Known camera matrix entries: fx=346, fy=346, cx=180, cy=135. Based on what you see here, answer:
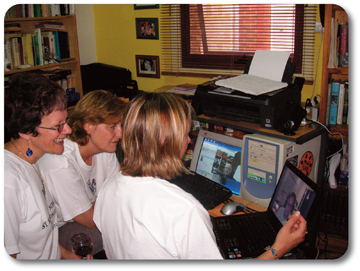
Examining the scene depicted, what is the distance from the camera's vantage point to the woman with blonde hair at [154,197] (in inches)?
39.6

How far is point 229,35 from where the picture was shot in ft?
8.91

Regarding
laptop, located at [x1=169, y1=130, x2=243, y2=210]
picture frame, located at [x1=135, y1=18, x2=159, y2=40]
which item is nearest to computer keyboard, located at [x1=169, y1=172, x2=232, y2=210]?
laptop, located at [x1=169, y1=130, x2=243, y2=210]

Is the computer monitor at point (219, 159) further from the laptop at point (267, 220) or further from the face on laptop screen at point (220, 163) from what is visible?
the laptop at point (267, 220)

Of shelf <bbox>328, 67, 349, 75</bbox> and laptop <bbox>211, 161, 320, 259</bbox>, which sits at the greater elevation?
shelf <bbox>328, 67, 349, 75</bbox>

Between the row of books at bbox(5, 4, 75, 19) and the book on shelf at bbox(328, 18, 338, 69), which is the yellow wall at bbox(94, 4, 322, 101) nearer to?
the row of books at bbox(5, 4, 75, 19)

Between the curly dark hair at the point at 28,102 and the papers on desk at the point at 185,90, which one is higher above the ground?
the curly dark hair at the point at 28,102

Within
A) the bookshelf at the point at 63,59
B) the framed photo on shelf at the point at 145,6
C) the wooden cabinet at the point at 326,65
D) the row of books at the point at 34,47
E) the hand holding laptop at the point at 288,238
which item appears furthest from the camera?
the framed photo on shelf at the point at 145,6

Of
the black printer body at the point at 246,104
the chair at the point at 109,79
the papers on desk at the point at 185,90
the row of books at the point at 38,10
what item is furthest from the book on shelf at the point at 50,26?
the black printer body at the point at 246,104

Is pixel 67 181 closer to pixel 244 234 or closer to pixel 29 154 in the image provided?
pixel 29 154

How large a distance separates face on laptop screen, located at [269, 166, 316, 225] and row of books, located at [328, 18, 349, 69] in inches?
29.5

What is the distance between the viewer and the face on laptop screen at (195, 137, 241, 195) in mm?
1809

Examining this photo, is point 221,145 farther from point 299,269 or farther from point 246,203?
point 299,269

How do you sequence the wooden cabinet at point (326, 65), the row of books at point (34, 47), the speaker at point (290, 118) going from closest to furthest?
1. the speaker at point (290, 118)
2. the wooden cabinet at point (326, 65)
3. the row of books at point (34, 47)

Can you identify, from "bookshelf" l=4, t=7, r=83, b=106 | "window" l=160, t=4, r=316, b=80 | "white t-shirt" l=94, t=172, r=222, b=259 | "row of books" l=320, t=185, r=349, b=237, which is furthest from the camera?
"bookshelf" l=4, t=7, r=83, b=106
